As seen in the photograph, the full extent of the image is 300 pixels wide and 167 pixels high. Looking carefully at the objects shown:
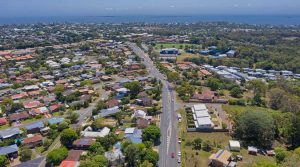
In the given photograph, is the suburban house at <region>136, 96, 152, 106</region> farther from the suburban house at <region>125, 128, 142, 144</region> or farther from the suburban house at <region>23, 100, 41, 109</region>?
the suburban house at <region>23, 100, 41, 109</region>

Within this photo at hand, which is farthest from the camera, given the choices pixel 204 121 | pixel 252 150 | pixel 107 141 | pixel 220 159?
pixel 204 121

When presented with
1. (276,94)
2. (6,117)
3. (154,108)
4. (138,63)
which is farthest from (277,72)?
(6,117)

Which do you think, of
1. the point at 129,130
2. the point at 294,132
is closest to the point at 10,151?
the point at 129,130

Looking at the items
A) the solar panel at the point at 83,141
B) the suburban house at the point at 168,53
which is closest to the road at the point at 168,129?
the solar panel at the point at 83,141

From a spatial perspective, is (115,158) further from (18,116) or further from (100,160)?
(18,116)

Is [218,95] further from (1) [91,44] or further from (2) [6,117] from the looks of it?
(1) [91,44]

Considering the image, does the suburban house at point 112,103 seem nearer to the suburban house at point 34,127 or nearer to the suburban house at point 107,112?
the suburban house at point 107,112
